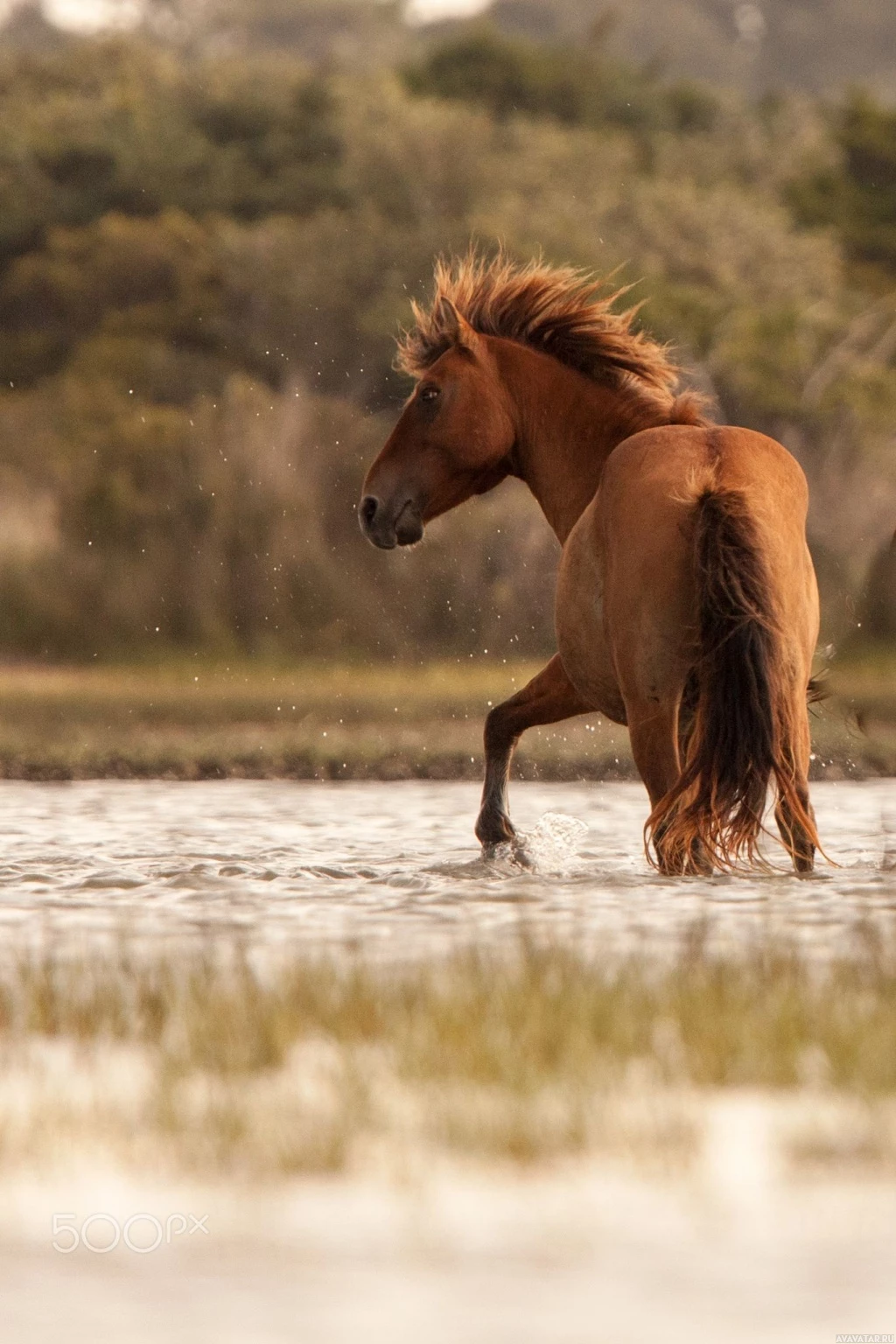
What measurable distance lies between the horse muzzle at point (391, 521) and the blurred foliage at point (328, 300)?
29.9 feet

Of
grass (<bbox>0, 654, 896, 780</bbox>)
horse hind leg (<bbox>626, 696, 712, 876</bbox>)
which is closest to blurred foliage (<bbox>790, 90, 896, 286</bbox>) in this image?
grass (<bbox>0, 654, 896, 780</bbox>)

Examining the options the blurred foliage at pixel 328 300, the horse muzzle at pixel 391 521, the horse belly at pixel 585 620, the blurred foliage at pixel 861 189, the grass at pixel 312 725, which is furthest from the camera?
the blurred foliage at pixel 861 189

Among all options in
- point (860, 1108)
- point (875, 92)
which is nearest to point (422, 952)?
point (860, 1108)

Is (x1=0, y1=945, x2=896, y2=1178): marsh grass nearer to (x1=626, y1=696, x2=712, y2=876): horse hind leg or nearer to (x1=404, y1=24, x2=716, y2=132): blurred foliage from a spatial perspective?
(x1=626, y1=696, x2=712, y2=876): horse hind leg

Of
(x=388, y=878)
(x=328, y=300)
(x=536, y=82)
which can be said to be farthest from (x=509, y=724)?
(x=536, y=82)

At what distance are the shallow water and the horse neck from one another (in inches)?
45.3

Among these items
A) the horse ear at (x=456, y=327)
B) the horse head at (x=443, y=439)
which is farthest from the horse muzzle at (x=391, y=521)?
the horse ear at (x=456, y=327)

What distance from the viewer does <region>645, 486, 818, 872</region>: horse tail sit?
19.6 ft

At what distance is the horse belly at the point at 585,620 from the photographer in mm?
6562

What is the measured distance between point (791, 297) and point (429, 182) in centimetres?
636

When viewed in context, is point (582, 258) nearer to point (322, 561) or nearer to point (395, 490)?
point (322, 561)

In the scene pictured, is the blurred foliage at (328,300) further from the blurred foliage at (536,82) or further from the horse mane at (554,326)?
the horse mane at (554,326)

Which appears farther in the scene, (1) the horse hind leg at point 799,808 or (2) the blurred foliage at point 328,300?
(2) the blurred foliage at point 328,300

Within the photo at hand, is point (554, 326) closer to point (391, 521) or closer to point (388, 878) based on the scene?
point (391, 521)
